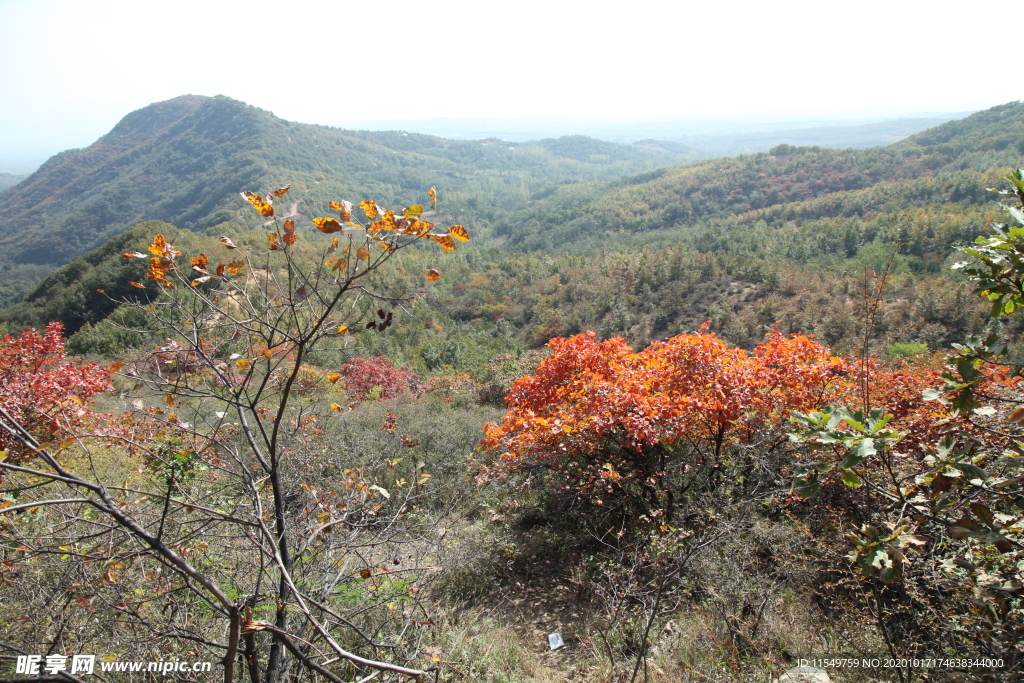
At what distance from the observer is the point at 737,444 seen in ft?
14.1

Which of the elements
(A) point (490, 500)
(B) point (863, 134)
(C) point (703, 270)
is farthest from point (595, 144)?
(A) point (490, 500)

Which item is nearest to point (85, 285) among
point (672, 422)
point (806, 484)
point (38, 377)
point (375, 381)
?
point (375, 381)

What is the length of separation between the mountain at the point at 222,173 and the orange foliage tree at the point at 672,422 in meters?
67.1

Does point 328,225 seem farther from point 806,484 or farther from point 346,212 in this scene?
point 806,484

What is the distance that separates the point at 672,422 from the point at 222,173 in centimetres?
11538

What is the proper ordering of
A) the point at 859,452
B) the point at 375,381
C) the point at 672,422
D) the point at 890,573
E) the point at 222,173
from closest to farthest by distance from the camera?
1. the point at 890,573
2. the point at 859,452
3. the point at 672,422
4. the point at 375,381
5. the point at 222,173

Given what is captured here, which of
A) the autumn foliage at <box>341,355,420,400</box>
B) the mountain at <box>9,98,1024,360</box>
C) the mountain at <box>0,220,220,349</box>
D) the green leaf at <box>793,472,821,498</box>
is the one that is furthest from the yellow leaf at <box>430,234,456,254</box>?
the mountain at <box>0,220,220,349</box>

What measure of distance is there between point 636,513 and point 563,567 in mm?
900

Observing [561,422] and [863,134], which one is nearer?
[561,422]

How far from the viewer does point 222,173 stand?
9519cm

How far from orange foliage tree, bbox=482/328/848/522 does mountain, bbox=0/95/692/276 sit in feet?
220

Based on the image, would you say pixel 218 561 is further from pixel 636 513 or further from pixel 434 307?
pixel 434 307

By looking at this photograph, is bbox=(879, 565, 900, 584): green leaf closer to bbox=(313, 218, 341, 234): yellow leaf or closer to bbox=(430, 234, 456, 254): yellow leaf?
bbox=(430, 234, 456, 254): yellow leaf

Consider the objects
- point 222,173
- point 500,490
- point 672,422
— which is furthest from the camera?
point 222,173
